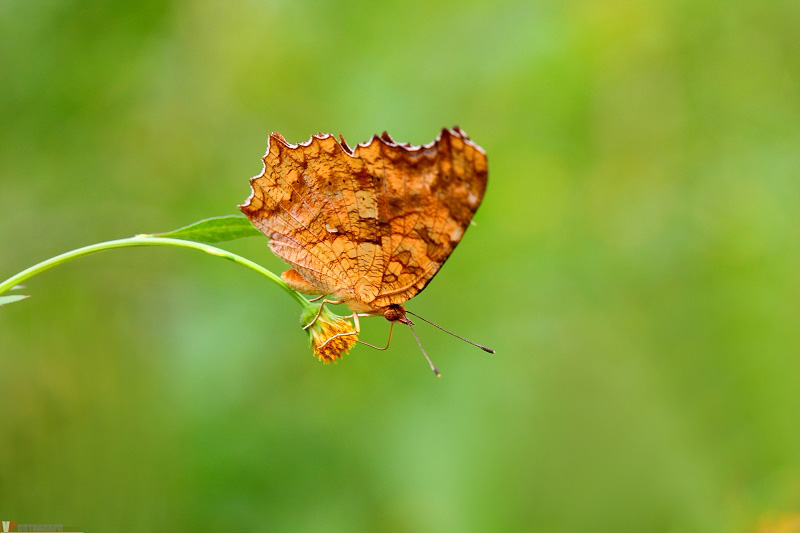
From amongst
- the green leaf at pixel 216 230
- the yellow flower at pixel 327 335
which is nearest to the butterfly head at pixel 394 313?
the yellow flower at pixel 327 335

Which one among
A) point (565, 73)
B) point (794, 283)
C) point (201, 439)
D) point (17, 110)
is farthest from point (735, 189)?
point (17, 110)

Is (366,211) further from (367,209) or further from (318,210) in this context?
(318,210)

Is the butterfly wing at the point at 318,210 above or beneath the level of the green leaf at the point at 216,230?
above

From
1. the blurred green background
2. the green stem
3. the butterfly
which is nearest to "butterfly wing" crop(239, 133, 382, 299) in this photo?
the butterfly

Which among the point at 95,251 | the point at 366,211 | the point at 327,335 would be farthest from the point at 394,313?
the point at 95,251

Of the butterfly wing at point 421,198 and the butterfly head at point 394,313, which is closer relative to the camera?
the butterfly wing at point 421,198

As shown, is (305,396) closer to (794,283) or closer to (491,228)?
(491,228)

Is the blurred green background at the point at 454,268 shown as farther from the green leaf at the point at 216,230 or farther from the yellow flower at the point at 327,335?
the green leaf at the point at 216,230
